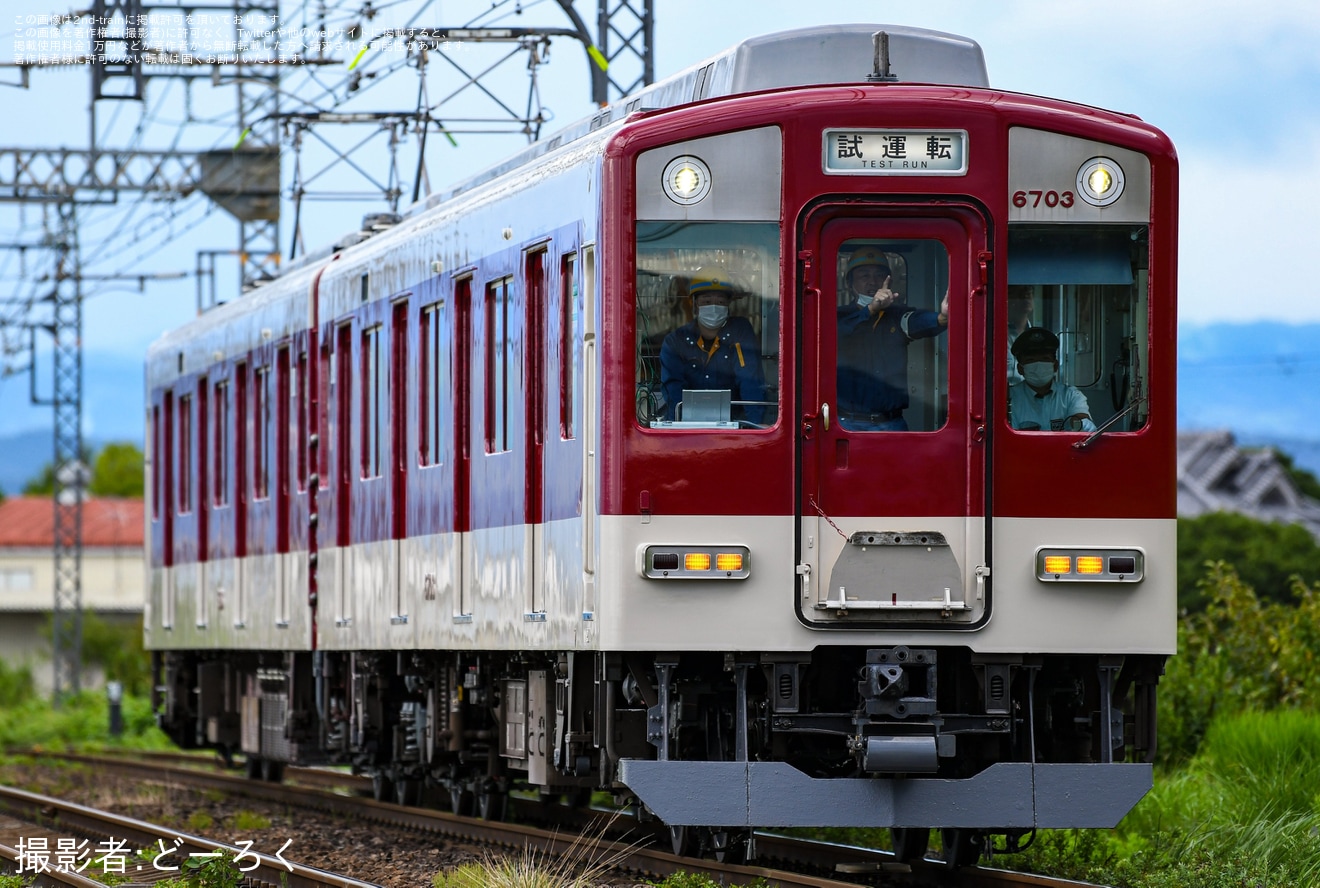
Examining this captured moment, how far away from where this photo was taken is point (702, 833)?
35.7 ft

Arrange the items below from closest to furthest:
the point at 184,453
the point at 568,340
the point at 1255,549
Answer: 1. the point at 568,340
2. the point at 184,453
3. the point at 1255,549

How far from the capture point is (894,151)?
32.3ft

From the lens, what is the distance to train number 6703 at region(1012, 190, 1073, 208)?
32.3 feet

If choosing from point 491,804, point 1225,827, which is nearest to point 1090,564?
point 1225,827

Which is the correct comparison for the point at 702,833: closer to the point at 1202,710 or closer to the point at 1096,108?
the point at 1096,108

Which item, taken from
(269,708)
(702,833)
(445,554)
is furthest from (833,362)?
(269,708)

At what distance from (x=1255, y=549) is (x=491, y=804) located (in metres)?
44.9

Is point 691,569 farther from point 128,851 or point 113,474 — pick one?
point 113,474

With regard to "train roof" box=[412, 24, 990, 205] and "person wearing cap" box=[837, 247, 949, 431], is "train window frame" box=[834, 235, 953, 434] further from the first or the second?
"train roof" box=[412, 24, 990, 205]

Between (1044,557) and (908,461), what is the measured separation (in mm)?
707

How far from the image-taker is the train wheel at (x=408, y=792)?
15.9 meters

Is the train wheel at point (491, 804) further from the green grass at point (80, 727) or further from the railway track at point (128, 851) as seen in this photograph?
the green grass at point (80, 727)

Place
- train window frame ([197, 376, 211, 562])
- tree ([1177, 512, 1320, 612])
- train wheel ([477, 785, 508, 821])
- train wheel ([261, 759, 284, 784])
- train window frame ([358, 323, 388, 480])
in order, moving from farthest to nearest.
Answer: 1. tree ([1177, 512, 1320, 612])
2. train wheel ([261, 759, 284, 784])
3. train window frame ([197, 376, 211, 562])
4. train window frame ([358, 323, 388, 480])
5. train wheel ([477, 785, 508, 821])

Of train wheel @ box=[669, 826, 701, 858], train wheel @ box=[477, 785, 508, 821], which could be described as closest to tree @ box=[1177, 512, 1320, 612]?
train wheel @ box=[477, 785, 508, 821]
